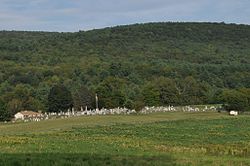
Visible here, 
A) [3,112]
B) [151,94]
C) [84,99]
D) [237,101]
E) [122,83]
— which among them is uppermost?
[122,83]

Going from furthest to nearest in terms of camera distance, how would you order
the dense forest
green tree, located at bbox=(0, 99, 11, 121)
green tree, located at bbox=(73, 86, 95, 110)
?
the dense forest, green tree, located at bbox=(73, 86, 95, 110), green tree, located at bbox=(0, 99, 11, 121)

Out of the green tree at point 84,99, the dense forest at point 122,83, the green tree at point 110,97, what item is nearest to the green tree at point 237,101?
the dense forest at point 122,83

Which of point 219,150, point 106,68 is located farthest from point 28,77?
point 219,150

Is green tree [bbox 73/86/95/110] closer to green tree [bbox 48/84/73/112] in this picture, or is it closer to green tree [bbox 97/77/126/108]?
green tree [bbox 48/84/73/112]

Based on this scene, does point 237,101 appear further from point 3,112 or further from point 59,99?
point 3,112

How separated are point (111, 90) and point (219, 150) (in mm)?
79483

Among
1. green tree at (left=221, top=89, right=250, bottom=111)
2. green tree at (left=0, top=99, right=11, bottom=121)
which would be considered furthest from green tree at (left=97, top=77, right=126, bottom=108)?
green tree at (left=0, top=99, right=11, bottom=121)

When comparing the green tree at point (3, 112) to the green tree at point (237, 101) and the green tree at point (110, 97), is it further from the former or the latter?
the green tree at point (237, 101)

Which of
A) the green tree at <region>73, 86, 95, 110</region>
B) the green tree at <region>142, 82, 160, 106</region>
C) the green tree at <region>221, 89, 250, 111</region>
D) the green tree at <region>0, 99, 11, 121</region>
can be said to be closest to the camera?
the green tree at <region>0, 99, 11, 121</region>

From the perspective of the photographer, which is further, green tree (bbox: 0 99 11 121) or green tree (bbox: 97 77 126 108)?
green tree (bbox: 97 77 126 108)

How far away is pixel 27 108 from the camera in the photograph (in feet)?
359

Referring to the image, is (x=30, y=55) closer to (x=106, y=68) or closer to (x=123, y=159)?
(x=106, y=68)

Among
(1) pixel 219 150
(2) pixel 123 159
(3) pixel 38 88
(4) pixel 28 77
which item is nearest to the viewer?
(2) pixel 123 159

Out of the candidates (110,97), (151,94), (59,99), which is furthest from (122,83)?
(59,99)
